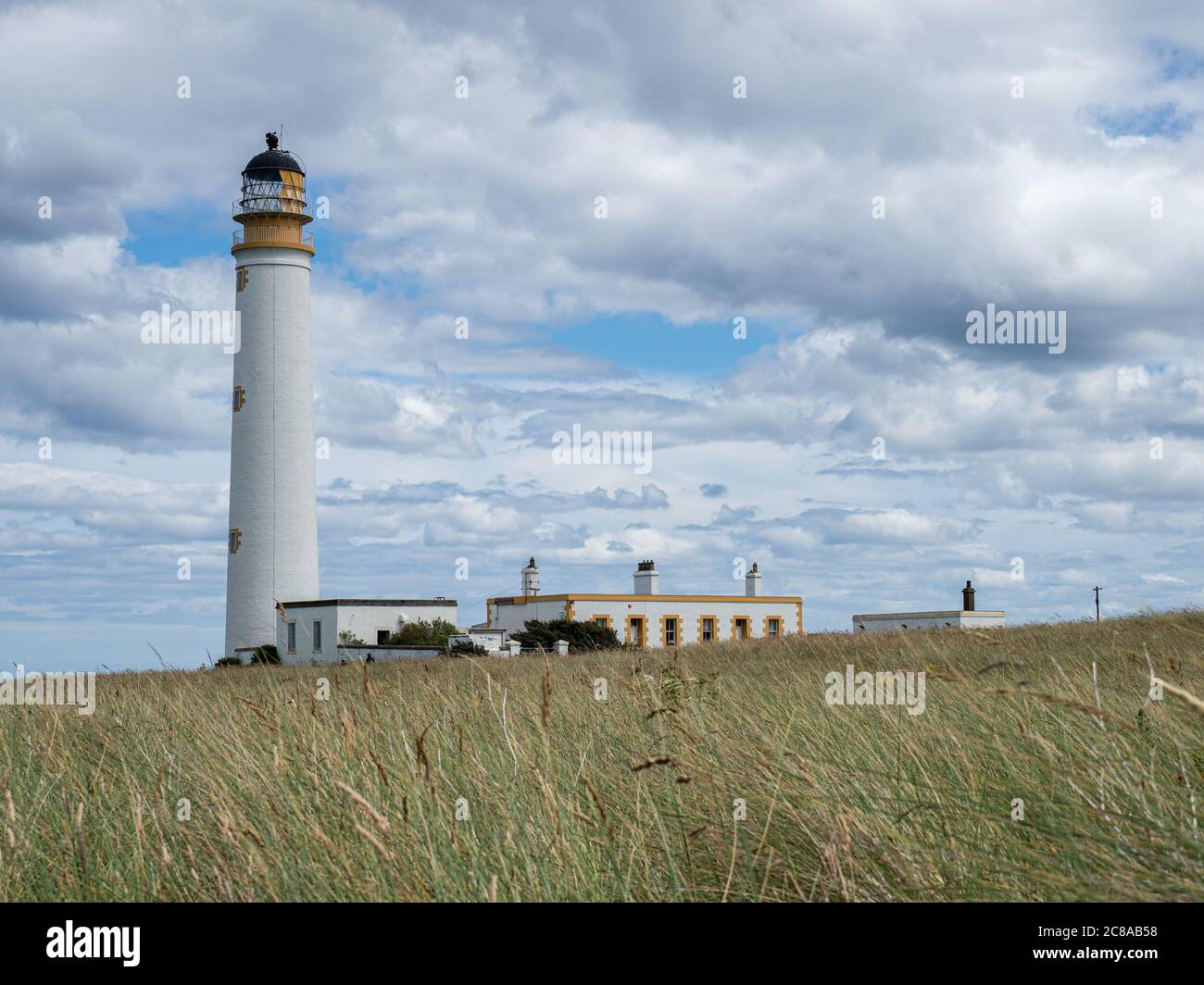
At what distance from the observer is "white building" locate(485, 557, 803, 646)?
136 feet

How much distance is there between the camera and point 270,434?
107 ft

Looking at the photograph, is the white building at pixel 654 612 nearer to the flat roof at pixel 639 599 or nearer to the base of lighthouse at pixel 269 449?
the flat roof at pixel 639 599

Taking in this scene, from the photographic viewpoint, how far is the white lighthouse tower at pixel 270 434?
32.7m

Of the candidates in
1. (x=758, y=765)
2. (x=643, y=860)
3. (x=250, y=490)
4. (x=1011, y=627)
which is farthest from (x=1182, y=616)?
(x=250, y=490)

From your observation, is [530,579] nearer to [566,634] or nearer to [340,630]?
[566,634]

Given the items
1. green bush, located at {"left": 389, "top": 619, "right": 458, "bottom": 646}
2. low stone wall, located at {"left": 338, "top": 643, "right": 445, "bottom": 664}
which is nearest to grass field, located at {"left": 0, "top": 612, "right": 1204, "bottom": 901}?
low stone wall, located at {"left": 338, "top": 643, "right": 445, "bottom": 664}

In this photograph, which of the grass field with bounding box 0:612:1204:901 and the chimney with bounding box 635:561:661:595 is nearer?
the grass field with bounding box 0:612:1204:901

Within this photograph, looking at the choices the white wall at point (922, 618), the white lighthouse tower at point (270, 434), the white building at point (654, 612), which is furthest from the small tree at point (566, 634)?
the white wall at point (922, 618)

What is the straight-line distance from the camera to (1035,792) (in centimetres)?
392

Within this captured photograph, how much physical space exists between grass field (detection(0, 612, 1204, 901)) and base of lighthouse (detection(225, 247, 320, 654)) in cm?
2650

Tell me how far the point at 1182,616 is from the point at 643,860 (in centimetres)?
1415

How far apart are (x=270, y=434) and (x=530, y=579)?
46.4 ft

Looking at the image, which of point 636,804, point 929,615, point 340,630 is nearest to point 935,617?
point 929,615

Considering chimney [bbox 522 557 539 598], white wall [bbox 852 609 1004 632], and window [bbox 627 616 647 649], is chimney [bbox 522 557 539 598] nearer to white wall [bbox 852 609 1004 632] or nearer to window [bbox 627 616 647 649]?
window [bbox 627 616 647 649]
